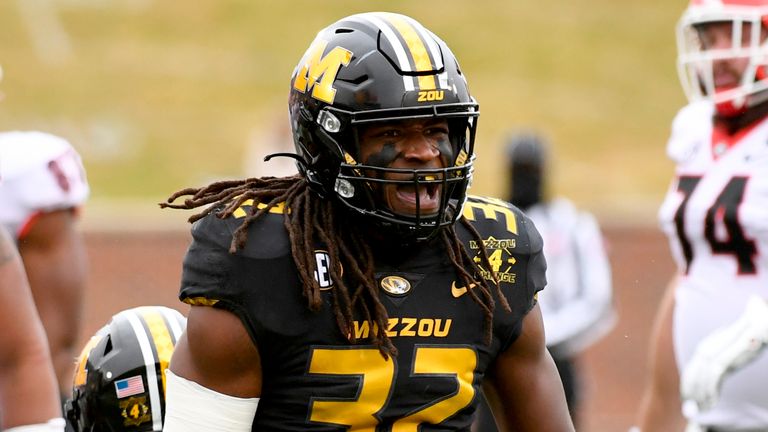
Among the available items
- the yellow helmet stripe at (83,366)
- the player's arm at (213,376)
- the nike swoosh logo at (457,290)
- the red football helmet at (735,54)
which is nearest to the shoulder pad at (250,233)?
the player's arm at (213,376)

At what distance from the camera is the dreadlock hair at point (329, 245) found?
2947 millimetres

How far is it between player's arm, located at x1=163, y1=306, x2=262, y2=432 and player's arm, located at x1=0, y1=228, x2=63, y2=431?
68cm

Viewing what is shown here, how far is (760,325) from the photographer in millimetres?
4520

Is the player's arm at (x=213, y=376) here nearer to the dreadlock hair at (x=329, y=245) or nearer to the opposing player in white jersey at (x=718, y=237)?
the dreadlock hair at (x=329, y=245)

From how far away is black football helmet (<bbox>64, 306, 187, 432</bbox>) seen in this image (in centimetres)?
335

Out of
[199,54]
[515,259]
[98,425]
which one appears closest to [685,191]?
[515,259]

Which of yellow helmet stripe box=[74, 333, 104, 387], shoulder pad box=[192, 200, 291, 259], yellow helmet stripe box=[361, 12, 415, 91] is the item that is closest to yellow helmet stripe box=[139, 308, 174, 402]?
yellow helmet stripe box=[74, 333, 104, 387]

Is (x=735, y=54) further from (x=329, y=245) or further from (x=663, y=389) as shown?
(x=329, y=245)

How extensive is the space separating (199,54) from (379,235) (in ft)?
58.3

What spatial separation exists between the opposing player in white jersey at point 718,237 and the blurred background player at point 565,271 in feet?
7.79

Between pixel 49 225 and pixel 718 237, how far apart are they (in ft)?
7.31

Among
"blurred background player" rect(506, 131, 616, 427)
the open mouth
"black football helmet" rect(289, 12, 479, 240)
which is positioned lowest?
"blurred background player" rect(506, 131, 616, 427)

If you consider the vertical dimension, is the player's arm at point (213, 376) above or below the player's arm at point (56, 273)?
above

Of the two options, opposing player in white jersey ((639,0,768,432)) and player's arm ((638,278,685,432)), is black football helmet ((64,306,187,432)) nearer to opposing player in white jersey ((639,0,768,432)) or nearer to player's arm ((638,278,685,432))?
opposing player in white jersey ((639,0,768,432))
